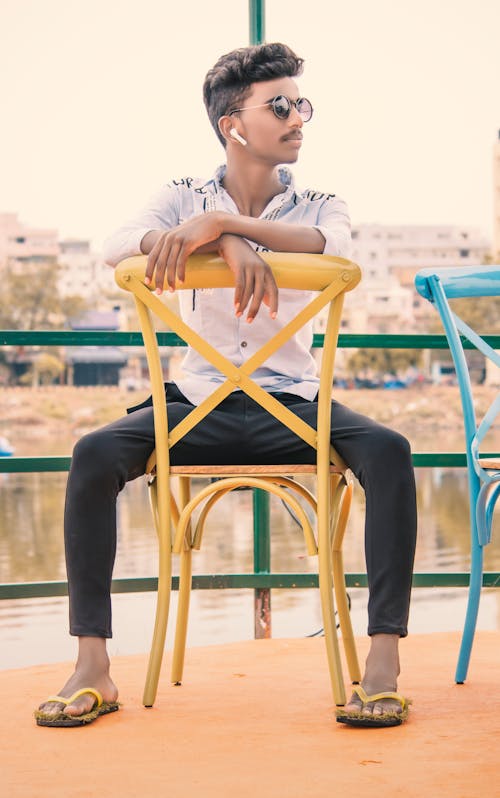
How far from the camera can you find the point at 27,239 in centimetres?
4850

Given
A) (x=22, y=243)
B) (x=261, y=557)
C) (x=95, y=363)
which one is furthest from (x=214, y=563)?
(x=261, y=557)

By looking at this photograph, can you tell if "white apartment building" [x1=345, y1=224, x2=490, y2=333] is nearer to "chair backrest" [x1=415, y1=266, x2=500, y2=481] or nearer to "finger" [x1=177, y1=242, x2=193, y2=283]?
"chair backrest" [x1=415, y1=266, x2=500, y2=481]

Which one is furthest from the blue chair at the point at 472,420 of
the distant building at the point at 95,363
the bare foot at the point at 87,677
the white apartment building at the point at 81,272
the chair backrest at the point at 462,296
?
the white apartment building at the point at 81,272

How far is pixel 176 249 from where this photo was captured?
172 centimetres

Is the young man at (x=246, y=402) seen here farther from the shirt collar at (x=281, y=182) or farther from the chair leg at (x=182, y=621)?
the chair leg at (x=182, y=621)

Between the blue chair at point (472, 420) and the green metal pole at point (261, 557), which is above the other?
the blue chair at point (472, 420)

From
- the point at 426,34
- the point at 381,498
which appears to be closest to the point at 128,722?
the point at 381,498

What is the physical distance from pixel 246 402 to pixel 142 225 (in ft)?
1.26

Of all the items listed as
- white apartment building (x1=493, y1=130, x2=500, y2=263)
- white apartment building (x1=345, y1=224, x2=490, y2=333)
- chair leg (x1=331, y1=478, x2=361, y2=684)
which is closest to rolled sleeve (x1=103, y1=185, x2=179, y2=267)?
chair leg (x1=331, y1=478, x2=361, y2=684)

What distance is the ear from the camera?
6.79 ft

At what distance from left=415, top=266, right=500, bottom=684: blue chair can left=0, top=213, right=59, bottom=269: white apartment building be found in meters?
47.0

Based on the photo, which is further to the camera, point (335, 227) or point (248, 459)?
point (335, 227)

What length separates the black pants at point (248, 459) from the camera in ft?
5.69

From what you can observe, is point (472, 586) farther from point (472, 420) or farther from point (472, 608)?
point (472, 420)
